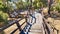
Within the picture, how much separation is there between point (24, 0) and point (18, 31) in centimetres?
6983

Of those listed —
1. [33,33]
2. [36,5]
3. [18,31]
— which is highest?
[18,31]

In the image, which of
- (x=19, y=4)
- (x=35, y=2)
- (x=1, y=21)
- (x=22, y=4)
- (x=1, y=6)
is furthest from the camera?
(x=35, y=2)

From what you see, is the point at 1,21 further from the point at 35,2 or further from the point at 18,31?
the point at 35,2

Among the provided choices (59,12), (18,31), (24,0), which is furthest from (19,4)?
(18,31)

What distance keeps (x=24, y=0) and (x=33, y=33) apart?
67.9 m

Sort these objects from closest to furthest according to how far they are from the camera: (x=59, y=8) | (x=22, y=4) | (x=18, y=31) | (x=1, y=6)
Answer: (x=18, y=31)
(x=1, y=6)
(x=59, y=8)
(x=22, y=4)

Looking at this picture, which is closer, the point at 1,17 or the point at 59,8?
the point at 1,17

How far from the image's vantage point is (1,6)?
52.6 feet

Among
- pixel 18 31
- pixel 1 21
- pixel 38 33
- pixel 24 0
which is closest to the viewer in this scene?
pixel 18 31

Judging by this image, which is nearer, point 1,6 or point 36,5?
point 1,6

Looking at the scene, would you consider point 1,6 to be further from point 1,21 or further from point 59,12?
point 59,12

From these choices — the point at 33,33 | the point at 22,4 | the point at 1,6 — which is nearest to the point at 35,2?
the point at 22,4

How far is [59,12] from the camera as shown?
3750cm

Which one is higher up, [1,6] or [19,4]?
[1,6]
